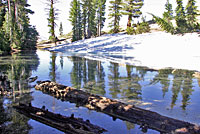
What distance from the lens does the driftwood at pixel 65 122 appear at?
3717 millimetres

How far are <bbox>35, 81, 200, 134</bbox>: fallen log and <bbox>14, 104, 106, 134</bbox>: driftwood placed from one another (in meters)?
1.00

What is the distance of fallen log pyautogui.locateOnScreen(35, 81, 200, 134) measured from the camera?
382cm

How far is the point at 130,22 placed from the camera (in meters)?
45.2

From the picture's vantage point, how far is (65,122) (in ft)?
13.3

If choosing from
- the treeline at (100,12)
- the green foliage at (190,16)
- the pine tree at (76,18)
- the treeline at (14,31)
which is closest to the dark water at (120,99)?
the green foliage at (190,16)

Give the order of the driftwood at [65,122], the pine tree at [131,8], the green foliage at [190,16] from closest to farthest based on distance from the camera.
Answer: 1. the driftwood at [65,122]
2. the green foliage at [190,16]
3. the pine tree at [131,8]

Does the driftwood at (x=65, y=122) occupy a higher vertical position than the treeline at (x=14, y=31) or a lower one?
lower

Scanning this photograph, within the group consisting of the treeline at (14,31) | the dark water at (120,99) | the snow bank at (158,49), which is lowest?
the dark water at (120,99)

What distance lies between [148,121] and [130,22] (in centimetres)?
4331

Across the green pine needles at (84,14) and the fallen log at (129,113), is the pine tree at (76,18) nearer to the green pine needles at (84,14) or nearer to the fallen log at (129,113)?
the green pine needles at (84,14)

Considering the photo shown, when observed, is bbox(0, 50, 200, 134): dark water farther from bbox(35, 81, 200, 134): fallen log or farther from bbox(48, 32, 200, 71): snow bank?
bbox(48, 32, 200, 71): snow bank

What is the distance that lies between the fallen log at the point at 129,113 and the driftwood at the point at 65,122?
1.00 meters

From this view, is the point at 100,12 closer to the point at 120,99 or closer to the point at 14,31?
the point at 14,31

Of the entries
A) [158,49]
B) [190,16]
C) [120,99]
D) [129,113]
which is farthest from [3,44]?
[190,16]
